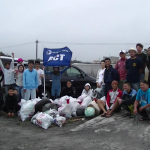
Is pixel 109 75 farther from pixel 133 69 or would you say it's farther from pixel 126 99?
pixel 126 99

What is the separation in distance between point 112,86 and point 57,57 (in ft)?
9.14

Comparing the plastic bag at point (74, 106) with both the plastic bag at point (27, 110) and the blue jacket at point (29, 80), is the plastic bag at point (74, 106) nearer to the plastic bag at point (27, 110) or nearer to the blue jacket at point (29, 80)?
the plastic bag at point (27, 110)

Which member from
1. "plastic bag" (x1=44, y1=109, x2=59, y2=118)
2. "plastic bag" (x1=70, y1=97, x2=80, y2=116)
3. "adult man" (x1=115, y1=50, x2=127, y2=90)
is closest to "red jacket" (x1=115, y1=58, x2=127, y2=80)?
"adult man" (x1=115, y1=50, x2=127, y2=90)

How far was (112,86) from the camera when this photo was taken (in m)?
6.90

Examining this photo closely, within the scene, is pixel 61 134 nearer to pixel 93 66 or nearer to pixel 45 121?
pixel 45 121

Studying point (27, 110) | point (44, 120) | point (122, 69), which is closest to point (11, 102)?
point (27, 110)

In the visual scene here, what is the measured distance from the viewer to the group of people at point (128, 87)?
6.12 m

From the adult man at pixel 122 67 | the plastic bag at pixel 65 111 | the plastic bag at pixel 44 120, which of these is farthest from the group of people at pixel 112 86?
the plastic bag at pixel 44 120

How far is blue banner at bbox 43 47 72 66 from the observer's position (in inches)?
341

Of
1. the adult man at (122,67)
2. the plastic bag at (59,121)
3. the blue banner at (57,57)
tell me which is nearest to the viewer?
the plastic bag at (59,121)

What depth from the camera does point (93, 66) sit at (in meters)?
25.6

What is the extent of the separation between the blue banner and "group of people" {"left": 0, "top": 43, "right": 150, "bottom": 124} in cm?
30

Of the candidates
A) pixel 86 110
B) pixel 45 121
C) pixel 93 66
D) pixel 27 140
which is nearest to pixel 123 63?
pixel 86 110

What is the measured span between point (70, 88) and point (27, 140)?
3895 mm
